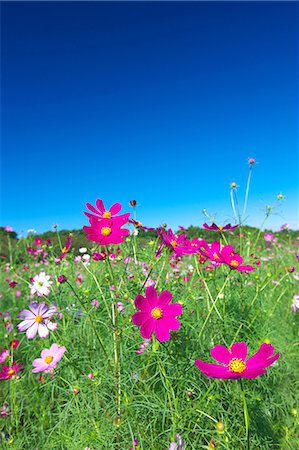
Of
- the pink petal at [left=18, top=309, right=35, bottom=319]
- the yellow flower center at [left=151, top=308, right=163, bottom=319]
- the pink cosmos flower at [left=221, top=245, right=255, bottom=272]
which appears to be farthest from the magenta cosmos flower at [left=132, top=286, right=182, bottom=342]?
A: the pink petal at [left=18, top=309, right=35, bottom=319]

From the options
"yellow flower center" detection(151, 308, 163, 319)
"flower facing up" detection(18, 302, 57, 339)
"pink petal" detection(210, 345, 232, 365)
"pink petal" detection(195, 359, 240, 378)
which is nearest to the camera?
"pink petal" detection(195, 359, 240, 378)

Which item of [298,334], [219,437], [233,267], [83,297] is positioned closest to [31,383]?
[83,297]

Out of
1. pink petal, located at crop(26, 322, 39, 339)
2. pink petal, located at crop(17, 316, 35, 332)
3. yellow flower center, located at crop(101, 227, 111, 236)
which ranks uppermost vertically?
→ yellow flower center, located at crop(101, 227, 111, 236)

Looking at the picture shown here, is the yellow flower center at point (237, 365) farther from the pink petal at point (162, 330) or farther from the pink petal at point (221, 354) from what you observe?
the pink petal at point (162, 330)

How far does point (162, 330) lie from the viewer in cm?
121

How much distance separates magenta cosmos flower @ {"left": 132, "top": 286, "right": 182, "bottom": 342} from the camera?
1.19m

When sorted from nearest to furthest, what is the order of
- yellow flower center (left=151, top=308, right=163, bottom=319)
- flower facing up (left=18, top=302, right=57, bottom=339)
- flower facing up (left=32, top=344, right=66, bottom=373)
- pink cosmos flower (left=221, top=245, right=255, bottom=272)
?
yellow flower center (left=151, top=308, right=163, bottom=319) → flower facing up (left=32, top=344, right=66, bottom=373) → pink cosmos flower (left=221, top=245, right=255, bottom=272) → flower facing up (left=18, top=302, right=57, bottom=339)

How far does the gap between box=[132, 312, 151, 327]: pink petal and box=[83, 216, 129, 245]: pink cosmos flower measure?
251mm

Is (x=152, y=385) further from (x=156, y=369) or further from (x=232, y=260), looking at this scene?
(x=232, y=260)

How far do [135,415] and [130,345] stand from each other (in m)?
0.30

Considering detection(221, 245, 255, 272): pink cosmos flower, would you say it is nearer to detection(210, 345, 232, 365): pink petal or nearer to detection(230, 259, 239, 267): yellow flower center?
detection(230, 259, 239, 267): yellow flower center

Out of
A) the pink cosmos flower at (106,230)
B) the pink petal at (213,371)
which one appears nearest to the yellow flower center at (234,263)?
the pink cosmos flower at (106,230)

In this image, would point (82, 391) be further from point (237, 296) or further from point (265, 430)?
point (237, 296)

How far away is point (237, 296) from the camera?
90.0 inches
